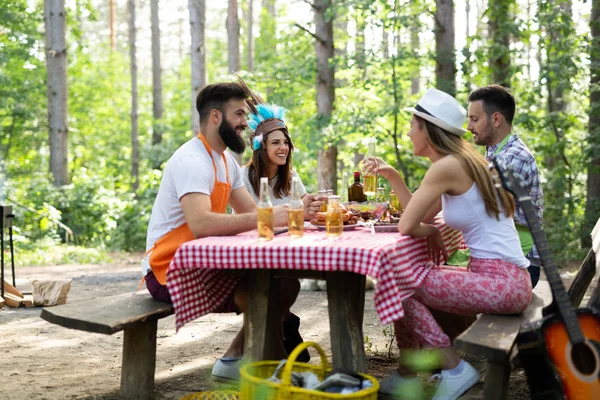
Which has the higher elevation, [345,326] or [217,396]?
[345,326]

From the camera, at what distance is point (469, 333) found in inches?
127

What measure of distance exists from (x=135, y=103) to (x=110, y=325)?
19661 mm

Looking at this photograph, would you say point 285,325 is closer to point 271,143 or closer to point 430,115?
point 271,143

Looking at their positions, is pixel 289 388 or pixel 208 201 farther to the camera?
pixel 208 201

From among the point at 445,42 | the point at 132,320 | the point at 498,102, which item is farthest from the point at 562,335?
the point at 445,42

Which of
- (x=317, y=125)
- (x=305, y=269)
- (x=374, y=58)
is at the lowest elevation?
(x=305, y=269)

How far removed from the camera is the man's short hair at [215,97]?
4234 millimetres

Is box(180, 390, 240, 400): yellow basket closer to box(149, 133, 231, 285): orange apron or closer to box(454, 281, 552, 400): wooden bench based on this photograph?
box(149, 133, 231, 285): orange apron

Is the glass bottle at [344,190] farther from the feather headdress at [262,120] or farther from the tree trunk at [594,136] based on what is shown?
the tree trunk at [594,136]

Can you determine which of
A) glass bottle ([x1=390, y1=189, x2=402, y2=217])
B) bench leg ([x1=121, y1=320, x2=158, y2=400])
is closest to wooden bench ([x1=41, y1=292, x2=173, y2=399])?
bench leg ([x1=121, y1=320, x2=158, y2=400])

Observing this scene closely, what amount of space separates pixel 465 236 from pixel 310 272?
887 mm

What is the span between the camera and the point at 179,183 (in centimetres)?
378

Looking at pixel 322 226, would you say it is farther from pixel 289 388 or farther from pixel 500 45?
pixel 500 45

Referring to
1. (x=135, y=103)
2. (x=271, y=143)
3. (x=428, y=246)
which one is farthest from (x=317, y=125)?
(x=135, y=103)
